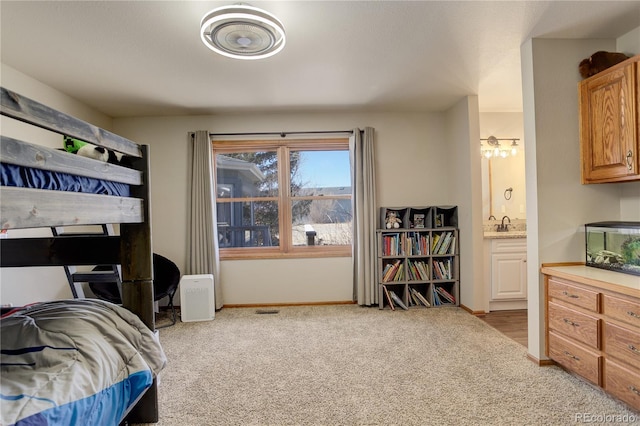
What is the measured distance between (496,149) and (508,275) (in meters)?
1.57

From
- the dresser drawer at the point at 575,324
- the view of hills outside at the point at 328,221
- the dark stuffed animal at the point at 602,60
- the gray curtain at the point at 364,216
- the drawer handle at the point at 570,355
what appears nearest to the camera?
the dresser drawer at the point at 575,324

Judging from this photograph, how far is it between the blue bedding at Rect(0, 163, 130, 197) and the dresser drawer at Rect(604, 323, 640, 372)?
9.33 feet

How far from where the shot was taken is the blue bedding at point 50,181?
989 millimetres

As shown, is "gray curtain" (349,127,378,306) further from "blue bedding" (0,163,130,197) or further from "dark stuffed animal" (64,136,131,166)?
"blue bedding" (0,163,130,197)

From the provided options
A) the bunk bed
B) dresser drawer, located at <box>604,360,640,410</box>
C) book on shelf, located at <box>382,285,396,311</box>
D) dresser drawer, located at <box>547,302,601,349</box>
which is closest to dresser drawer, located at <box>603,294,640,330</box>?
dresser drawer, located at <box>547,302,601,349</box>

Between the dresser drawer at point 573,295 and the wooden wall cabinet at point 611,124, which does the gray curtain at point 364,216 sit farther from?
the wooden wall cabinet at point 611,124

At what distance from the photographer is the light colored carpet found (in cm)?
177

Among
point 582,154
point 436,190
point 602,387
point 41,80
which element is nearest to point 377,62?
point 582,154

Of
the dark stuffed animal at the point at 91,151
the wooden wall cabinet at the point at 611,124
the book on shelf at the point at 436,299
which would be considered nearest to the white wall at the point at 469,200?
the book on shelf at the point at 436,299

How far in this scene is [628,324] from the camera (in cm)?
174

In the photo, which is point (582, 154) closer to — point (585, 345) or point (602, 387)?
point (585, 345)

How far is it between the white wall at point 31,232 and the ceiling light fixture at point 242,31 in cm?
180

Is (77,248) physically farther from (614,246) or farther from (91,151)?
(614,246)

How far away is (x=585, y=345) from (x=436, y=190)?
7.67 feet
